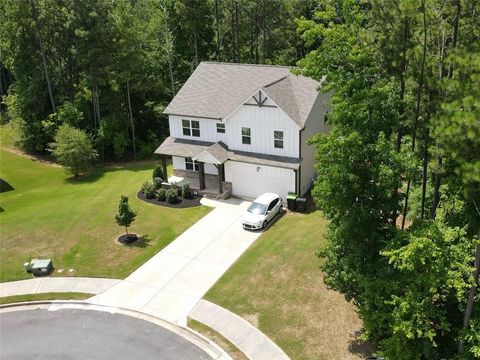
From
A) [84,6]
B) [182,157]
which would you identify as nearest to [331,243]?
[182,157]

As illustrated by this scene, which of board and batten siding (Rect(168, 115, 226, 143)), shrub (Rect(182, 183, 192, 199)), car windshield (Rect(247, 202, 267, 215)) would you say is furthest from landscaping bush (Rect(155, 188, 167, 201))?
car windshield (Rect(247, 202, 267, 215))

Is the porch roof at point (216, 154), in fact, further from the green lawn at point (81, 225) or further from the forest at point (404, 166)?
the forest at point (404, 166)

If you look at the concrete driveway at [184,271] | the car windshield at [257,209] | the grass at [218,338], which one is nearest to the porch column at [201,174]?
the concrete driveway at [184,271]

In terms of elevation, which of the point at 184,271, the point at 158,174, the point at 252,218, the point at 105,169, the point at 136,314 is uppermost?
the point at 158,174

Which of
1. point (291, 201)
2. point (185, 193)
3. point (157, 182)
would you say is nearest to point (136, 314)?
point (185, 193)

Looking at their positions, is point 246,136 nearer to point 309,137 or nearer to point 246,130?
point 246,130

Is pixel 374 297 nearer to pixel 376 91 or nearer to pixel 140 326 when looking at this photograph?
pixel 376 91
